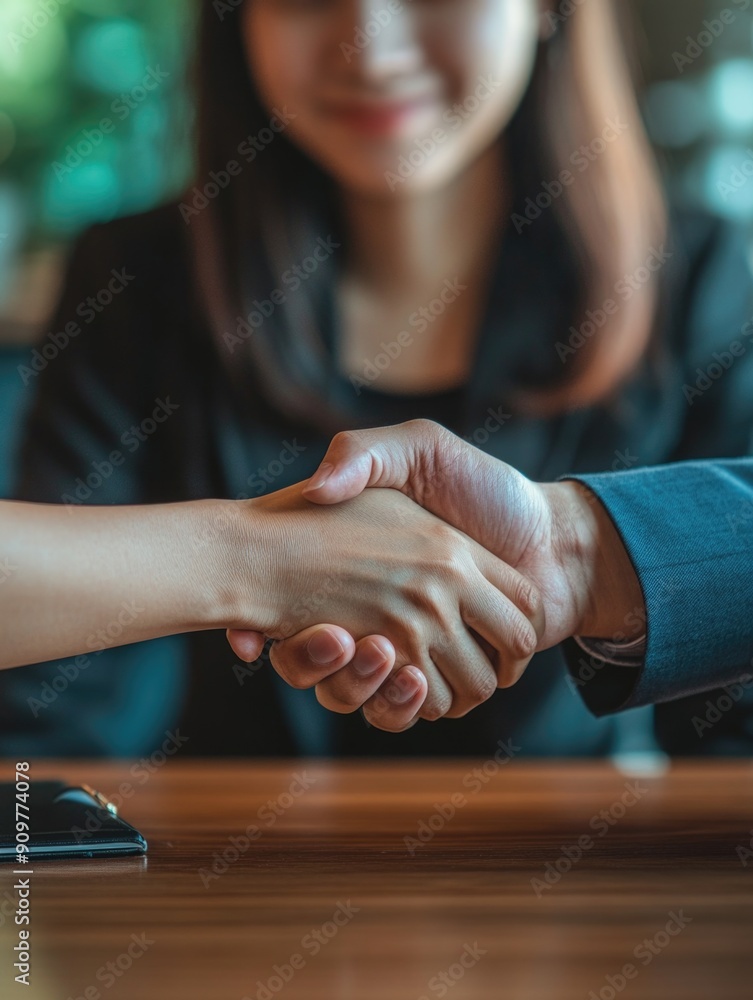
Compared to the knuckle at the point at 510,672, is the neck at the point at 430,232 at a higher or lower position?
higher

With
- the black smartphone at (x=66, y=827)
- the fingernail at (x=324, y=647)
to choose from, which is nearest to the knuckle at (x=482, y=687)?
the fingernail at (x=324, y=647)

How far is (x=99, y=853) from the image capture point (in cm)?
48

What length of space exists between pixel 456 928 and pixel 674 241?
1142 millimetres

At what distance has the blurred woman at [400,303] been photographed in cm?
122

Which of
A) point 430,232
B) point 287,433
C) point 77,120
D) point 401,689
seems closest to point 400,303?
point 430,232

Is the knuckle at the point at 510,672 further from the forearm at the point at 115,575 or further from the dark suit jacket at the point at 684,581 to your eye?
the forearm at the point at 115,575

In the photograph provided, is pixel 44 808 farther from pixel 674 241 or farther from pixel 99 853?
pixel 674 241

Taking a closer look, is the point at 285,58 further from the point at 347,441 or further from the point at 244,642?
the point at 244,642

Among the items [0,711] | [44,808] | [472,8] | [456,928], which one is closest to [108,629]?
[44,808]

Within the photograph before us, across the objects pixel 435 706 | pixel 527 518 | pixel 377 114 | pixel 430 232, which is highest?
pixel 377 114

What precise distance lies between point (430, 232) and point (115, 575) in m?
0.87

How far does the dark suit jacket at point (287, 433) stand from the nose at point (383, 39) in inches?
9.9

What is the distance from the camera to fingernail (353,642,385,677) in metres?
0.69

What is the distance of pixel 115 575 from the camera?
579 millimetres
